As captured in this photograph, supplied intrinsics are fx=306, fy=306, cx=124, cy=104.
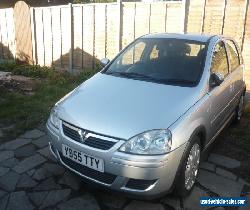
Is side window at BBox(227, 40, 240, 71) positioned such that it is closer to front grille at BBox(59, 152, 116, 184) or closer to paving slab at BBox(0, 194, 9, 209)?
front grille at BBox(59, 152, 116, 184)

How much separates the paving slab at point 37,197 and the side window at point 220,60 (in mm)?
2579

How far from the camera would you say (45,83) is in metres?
8.81

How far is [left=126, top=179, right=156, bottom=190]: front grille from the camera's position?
292 centimetres

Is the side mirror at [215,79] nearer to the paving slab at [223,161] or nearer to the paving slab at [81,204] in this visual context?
the paving slab at [223,161]

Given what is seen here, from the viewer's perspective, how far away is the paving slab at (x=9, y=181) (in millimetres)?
3609

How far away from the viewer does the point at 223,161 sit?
4402 millimetres

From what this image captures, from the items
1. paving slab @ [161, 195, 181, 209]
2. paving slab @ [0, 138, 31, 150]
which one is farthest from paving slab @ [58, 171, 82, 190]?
paving slab @ [0, 138, 31, 150]

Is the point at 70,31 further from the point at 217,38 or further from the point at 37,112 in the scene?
the point at 217,38

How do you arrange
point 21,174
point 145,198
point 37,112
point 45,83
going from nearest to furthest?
1. point 145,198
2. point 21,174
3. point 37,112
4. point 45,83

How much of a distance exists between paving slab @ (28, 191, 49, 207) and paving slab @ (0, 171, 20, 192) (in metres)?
0.29

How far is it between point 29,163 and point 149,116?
2012mm

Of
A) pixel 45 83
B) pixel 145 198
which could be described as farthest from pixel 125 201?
pixel 45 83

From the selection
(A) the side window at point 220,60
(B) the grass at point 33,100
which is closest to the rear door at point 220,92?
(A) the side window at point 220,60

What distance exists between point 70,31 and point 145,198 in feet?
25.7
